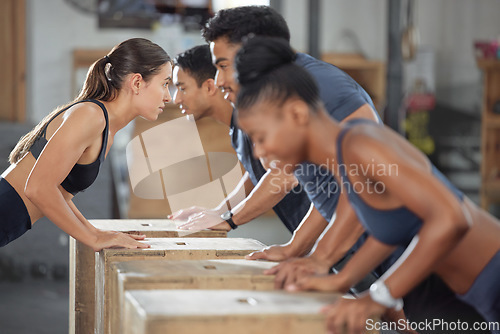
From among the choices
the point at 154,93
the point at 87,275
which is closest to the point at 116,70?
the point at 154,93

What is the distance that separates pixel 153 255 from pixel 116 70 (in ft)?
2.21

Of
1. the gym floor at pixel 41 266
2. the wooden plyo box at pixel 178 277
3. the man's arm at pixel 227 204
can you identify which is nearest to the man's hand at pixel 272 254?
the wooden plyo box at pixel 178 277

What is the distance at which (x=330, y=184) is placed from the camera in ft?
6.28

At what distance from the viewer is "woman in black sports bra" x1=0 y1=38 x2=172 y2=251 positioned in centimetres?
199

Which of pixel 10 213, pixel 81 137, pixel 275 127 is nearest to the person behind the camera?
pixel 275 127

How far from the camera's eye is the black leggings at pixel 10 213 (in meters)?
2.17

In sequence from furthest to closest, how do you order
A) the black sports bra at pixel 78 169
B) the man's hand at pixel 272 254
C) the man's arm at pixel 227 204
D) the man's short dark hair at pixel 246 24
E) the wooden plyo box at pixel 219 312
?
the man's arm at pixel 227 204, the black sports bra at pixel 78 169, the man's short dark hair at pixel 246 24, the man's hand at pixel 272 254, the wooden plyo box at pixel 219 312

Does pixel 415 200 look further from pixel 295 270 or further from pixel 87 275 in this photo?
pixel 87 275

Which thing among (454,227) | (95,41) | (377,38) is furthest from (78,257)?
(377,38)

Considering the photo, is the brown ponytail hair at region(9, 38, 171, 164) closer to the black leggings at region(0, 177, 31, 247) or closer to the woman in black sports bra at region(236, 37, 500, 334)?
the black leggings at region(0, 177, 31, 247)

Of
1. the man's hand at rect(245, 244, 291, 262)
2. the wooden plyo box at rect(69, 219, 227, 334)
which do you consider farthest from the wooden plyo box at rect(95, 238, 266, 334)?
the wooden plyo box at rect(69, 219, 227, 334)

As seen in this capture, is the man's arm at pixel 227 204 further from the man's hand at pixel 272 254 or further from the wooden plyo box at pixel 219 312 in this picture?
the wooden plyo box at pixel 219 312

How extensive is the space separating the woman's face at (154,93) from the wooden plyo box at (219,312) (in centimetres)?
96

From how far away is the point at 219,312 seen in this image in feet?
4.04
